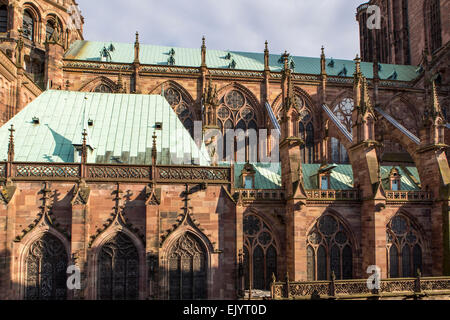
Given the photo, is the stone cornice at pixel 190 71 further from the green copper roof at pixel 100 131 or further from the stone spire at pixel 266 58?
the green copper roof at pixel 100 131

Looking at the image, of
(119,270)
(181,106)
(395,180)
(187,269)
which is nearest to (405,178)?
(395,180)

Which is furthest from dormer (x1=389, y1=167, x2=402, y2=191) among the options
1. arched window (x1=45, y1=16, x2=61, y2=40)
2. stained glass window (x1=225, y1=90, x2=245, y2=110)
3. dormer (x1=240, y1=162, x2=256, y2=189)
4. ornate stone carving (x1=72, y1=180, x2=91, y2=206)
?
arched window (x1=45, y1=16, x2=61, y2=40)

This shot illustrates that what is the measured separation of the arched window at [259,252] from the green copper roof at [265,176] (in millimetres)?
2650

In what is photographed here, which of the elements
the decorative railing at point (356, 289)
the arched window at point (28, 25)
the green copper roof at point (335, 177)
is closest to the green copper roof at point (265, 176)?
the green copper roof at point (335, 177)

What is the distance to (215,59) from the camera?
135 ft

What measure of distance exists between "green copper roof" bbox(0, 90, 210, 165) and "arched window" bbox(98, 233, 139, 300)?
4.04m

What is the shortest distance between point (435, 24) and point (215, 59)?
80.1ft

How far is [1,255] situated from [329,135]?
25.6m

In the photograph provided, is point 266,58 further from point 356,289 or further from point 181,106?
point 356,289

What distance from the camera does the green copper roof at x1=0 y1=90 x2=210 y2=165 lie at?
1994 centimetres

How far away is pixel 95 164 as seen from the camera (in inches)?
736

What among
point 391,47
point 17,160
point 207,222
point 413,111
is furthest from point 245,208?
point 391,47

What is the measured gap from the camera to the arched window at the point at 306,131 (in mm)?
36781
